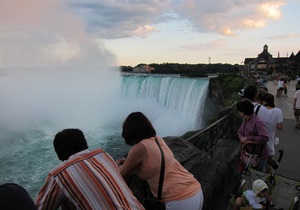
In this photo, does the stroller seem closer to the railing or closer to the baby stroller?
the baby stroller

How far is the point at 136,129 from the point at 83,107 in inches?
1178

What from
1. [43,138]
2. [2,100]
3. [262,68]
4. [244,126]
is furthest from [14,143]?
[262,68]

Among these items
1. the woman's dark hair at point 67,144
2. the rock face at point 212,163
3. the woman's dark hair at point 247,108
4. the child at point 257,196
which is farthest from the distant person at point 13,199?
the woman's dark hair at point 247,108

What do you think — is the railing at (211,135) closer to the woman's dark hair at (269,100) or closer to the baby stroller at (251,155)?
the baby stroller at (251,155)

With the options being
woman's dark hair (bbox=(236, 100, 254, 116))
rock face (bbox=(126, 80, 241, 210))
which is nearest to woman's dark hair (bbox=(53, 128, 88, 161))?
rock face (bbox=(126, 80, 241, 210))

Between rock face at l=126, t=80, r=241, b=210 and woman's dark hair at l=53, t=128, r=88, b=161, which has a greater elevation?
woman's dark hair at l=53, t=128, r=88, b=161

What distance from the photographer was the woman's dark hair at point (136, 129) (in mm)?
2311

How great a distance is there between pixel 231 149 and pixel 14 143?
53.0 ft

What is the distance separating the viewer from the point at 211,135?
A: 5031mm

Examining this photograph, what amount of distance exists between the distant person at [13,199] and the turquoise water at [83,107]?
13.2 meters

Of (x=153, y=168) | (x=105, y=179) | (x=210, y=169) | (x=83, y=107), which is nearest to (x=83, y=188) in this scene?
(x=105, y=179)

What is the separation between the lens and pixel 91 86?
117ft

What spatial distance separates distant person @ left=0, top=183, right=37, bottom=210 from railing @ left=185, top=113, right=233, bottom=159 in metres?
3.01

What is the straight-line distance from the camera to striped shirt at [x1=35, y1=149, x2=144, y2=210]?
171cm
